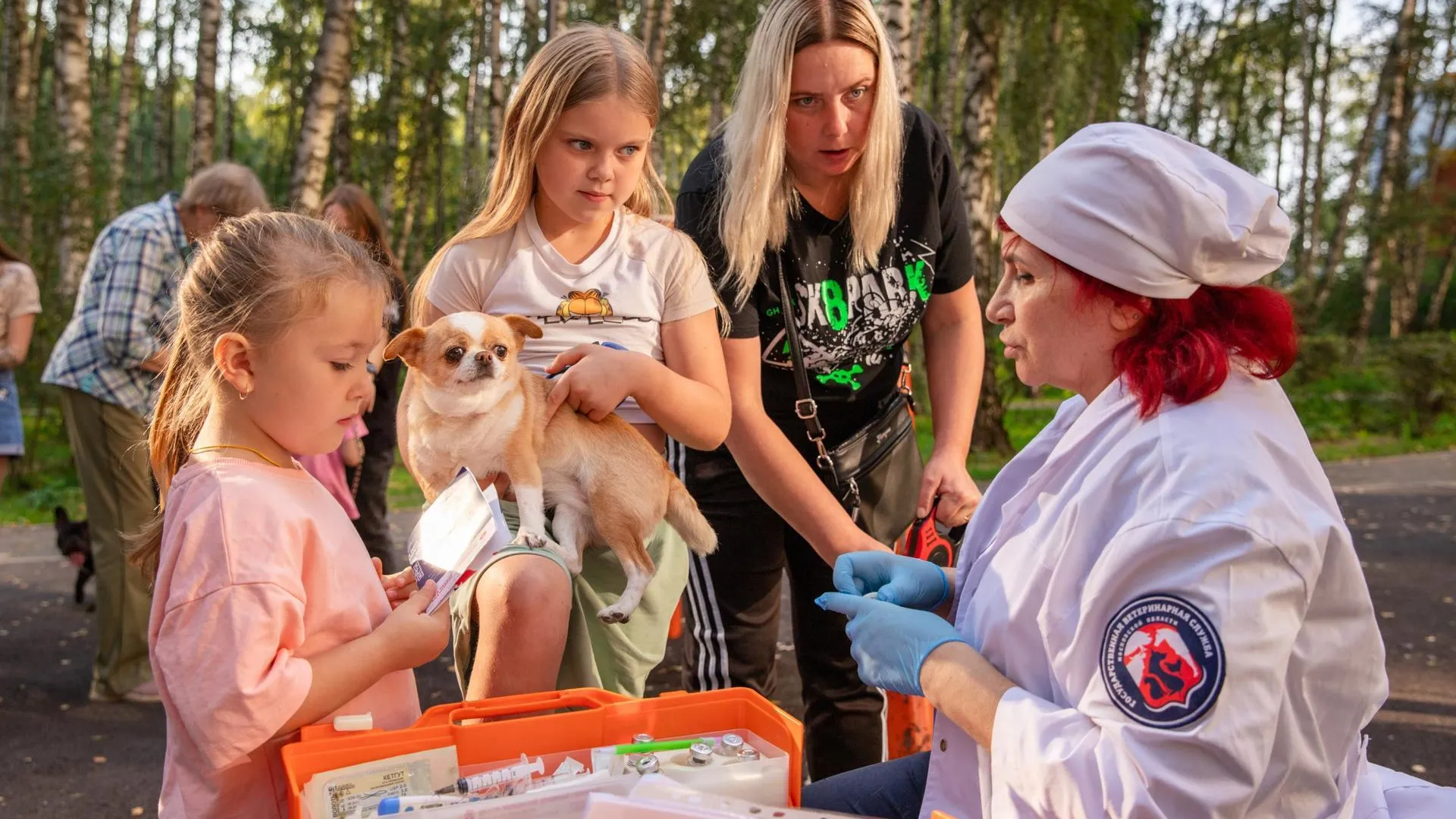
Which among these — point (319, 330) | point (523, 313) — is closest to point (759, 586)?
point (523, 313)

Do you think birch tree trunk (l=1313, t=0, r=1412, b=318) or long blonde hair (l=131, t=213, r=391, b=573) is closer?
long blonde hair (l=131, t=213, r=391, b=573)

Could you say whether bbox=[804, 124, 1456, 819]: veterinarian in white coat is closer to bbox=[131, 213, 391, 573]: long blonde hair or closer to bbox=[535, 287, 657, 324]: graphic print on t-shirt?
bbox=[535, 287, 657, 324]: graphic print on t-shirt

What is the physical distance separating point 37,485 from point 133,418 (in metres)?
7.52

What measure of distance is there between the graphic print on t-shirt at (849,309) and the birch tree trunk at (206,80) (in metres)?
12.9

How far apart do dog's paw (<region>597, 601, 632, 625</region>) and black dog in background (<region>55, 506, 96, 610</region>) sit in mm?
5544

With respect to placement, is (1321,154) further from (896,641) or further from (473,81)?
(896,641)

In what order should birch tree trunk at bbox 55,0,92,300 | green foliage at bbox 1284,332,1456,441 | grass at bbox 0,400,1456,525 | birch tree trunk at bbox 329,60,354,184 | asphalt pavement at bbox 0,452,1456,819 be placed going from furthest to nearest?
birch tree trunk at bbox 329,60,354,184 < green foliage at bbox 1284,332,1456,441 < birch tree trunk at bbox 55,0,92,300 < grass at bbox 0,400,1456,525 < asphalt pavement at bbox 0,452,1456,819

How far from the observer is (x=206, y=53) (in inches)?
549

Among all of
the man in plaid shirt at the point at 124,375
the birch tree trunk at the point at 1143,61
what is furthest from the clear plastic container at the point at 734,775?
the birch tree trunk at the point at 1143,61

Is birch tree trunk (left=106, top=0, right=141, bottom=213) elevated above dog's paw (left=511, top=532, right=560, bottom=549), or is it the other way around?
birch tree trunk (left=106, top=0, right=141, bottom=213)

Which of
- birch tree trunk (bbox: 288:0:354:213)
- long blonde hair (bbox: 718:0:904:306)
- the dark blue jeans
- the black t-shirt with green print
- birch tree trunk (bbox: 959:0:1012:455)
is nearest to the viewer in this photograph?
the dark blue jeans

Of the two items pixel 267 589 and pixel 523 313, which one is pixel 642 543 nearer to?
pixel 523 313

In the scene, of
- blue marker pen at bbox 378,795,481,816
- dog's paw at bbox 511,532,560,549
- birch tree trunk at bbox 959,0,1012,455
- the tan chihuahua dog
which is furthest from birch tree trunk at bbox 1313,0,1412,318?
blue marker pen at bbox 378,795,481,816

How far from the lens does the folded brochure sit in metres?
1.96
